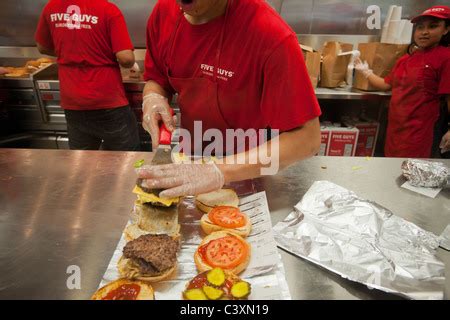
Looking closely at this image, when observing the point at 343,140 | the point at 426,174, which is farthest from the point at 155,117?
the point at 343,140


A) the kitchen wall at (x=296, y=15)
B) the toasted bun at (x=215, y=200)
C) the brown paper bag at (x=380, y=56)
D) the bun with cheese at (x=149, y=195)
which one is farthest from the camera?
the kitchen wall at (x=296, y=15)

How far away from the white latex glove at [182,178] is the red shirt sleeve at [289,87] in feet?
1.23

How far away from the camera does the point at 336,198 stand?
1497mm

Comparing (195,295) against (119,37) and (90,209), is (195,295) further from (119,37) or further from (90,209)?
(119,37)

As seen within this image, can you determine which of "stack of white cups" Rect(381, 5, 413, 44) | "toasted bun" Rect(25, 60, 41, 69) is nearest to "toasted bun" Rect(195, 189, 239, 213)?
"stack of white cups" Rect(381, 5, 413, 44)

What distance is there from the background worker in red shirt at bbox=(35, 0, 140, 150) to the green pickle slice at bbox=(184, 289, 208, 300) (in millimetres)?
2656

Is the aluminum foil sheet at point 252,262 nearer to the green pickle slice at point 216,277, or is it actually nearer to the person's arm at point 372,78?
the green pickle slice at point 216,277

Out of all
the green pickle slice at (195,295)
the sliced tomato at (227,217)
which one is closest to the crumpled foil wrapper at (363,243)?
the sliced tomato at (227,217)

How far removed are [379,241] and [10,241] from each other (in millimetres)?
1512

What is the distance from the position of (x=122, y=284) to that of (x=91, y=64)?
2.66 meters

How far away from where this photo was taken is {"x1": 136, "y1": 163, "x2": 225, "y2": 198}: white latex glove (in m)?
1.25

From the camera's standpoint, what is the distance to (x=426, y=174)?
166 cm

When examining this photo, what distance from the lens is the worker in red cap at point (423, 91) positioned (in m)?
2.90
